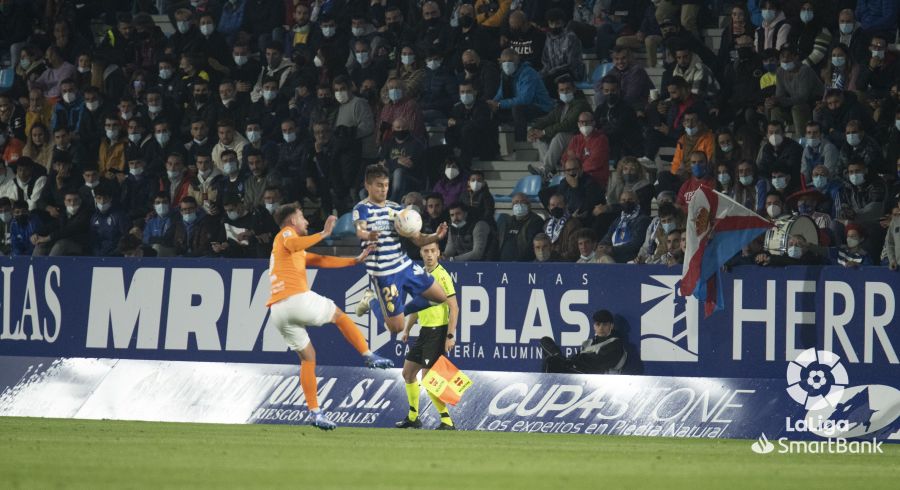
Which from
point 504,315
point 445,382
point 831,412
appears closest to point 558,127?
point 504,315

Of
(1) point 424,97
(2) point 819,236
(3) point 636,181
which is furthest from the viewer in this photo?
(1) point 424,97

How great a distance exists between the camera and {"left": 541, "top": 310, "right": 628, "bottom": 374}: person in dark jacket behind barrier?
1747cm

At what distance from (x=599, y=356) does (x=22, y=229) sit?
9481 mm

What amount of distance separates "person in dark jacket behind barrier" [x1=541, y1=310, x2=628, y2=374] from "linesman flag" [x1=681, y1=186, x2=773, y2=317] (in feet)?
4.72

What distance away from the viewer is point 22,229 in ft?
71.1

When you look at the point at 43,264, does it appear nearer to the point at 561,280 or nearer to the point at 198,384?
the point at 198,384

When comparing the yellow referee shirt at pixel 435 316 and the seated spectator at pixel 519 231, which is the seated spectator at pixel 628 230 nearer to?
the seated spectator at pixel 519 231

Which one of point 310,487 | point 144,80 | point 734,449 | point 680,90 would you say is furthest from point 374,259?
point 144,80

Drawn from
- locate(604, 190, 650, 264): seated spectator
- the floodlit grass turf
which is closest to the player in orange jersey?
the floodlit grass turf

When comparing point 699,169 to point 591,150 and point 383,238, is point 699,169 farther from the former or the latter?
point 383,238

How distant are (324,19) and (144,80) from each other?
3.40 meters

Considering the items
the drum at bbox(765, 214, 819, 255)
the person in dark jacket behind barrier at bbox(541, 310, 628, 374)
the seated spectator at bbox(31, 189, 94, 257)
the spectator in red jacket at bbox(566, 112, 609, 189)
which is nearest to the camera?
the drum at bbox(765, 214, 819, 255)

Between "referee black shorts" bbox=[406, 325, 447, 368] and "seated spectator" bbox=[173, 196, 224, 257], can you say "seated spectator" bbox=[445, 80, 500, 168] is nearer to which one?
"seated spectator" bbox=[173, 196, 224, 257]

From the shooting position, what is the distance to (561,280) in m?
18.0
